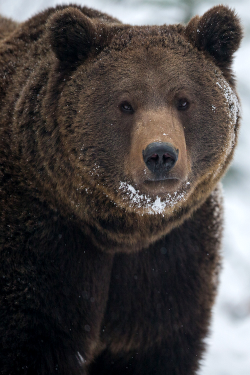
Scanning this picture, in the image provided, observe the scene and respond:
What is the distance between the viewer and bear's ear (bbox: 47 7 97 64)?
3.42 meters

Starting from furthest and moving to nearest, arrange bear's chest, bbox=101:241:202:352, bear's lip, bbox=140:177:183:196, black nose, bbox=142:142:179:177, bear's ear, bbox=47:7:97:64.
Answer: bear's chest, bbox=101:241:202:352 < bear's ear, bbox=47:7:97:64 < bear's lip, bbox=140:177:183:196 < black nose, bbox=142:142:179:177

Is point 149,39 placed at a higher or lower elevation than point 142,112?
higher

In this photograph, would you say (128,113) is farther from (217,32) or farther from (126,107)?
(217,32)

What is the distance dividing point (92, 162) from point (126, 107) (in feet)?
1.44

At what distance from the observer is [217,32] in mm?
3551

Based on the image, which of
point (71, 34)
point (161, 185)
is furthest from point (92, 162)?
point (71, 34)

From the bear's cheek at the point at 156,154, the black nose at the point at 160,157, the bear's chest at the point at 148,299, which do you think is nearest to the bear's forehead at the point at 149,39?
the bear's cheek at the point at 156,154

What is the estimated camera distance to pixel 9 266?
11.3 feet

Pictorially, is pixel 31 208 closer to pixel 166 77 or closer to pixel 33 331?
pixel 33 331

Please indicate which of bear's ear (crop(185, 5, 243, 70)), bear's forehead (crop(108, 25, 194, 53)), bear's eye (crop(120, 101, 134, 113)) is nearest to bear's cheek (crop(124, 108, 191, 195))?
bear's eye (crop(120, 101, 134, 113))

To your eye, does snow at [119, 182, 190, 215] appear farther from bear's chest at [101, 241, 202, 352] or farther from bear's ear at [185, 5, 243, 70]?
bear's ear at [185, 5, 243, 70]

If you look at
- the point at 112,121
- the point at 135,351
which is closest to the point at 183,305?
the point at 135,351

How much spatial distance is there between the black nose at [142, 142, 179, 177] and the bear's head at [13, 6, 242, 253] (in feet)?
0.51

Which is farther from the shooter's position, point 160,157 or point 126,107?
point 126,107
